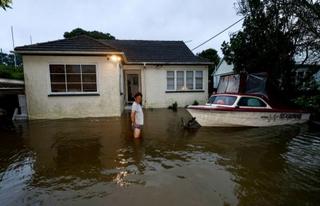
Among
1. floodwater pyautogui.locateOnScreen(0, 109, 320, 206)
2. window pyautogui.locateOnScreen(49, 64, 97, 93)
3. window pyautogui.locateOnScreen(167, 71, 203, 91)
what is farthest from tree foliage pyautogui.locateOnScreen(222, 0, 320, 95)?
window pyautogui.locateOnScreen(49, 64, 97, 93)

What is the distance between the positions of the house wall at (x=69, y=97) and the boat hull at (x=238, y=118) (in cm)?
471

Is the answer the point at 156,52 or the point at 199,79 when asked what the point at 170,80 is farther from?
the point at 156,52

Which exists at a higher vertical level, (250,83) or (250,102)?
(250,83)

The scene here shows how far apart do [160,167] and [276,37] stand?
1029cm

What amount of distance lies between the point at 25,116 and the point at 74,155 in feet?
22.3

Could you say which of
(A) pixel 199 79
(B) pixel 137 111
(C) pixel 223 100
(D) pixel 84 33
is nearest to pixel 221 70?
(A) pixel 199 79

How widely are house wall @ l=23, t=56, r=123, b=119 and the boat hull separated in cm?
471

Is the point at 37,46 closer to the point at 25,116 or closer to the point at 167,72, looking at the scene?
the point at 25,116

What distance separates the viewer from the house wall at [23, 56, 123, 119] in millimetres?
10664

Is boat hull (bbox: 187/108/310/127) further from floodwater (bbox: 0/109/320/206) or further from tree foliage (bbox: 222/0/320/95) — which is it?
tree foliage (bbox: 222/0/320/95)

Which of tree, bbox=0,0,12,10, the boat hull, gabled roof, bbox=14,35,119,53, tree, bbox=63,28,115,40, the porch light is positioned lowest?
the boat hull

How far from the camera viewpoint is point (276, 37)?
37.9ft

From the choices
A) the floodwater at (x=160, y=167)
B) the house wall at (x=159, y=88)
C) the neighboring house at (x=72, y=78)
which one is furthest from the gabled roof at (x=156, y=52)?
the floodwater at (x=160, y=167)

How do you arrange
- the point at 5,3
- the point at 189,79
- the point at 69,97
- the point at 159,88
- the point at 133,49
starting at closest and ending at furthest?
the point at 5,3 → the point at 69,97 → the point at 159,88 → the point at 189,79 → the point at 133,49
